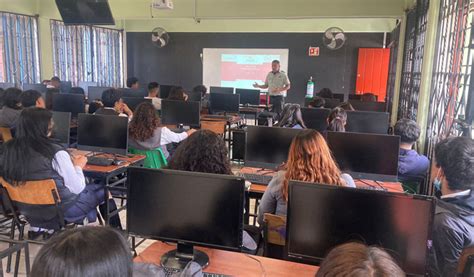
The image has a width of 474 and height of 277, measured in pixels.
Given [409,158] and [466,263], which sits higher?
[409,158]

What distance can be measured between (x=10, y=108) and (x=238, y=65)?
7.05 meters

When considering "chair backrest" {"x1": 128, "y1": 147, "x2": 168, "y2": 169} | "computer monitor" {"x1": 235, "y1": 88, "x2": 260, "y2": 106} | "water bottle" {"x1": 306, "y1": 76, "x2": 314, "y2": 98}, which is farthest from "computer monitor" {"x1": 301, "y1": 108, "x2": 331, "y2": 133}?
"water bottle" {"x1": 306, "y1": 76, "x2": 314, "y2": 98}

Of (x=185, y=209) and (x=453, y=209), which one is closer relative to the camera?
(x=185, y=209)

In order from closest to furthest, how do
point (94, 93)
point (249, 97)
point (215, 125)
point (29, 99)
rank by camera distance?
1. point (29, 99)
2. point (215, 125)
3. point (94, 93)
4. point (249, 97)

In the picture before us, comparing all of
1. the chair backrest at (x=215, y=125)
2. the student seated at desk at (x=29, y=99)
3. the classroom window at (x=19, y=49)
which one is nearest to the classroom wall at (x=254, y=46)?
the classroom window at (x=19, y=49)

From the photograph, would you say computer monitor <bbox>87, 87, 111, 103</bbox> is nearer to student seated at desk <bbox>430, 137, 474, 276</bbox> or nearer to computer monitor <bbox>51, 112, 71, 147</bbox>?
computer monitor <bbox>51, 112, 71, 147</bbox>

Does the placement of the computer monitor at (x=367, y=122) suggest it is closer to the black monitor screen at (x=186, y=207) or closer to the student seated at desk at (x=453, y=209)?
the student seated at desk at (x=453, y=209)

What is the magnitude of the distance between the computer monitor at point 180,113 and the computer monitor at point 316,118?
1.51 m

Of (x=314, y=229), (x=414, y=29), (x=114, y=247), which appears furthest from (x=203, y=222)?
(x=414, y=29)

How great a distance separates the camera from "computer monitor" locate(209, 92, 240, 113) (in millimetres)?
6688

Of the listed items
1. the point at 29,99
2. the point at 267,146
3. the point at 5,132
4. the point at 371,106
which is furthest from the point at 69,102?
the point at 371,106

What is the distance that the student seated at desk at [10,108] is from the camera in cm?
446

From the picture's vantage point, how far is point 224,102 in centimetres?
676

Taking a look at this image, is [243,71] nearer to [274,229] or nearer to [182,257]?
[274,229]
